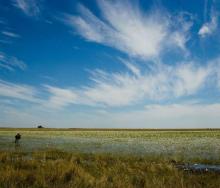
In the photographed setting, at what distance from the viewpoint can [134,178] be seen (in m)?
12.5

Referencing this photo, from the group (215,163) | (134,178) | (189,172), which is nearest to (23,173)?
(134,178)

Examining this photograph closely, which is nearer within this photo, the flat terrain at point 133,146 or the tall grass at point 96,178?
the tall grass at point 96,178

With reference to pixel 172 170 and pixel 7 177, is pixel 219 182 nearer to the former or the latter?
pixel 172 170

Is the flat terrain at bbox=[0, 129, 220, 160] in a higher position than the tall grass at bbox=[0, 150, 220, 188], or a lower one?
higher

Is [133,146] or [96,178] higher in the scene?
[133,146]

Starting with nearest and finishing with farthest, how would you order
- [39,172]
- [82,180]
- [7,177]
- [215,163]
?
1. [7,177]
2. [82,180]
3. [39,172]
4. [215,163]

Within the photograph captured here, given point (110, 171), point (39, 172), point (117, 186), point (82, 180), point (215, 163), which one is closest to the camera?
point (117, 186)

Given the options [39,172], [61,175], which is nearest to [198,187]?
[61,175]

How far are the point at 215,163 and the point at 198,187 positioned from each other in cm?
774

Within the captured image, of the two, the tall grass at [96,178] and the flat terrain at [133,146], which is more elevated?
the flat terrain at [133,146]

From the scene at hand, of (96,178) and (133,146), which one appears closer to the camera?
(96,178)

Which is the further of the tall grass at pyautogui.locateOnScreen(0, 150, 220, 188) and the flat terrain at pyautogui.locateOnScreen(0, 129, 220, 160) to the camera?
the flat terrain at pyautogui.locateOnScreen(0, 129, 220, 160)

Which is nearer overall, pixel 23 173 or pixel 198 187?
pixel 198 187

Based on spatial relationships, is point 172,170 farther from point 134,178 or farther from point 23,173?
point 23,173
